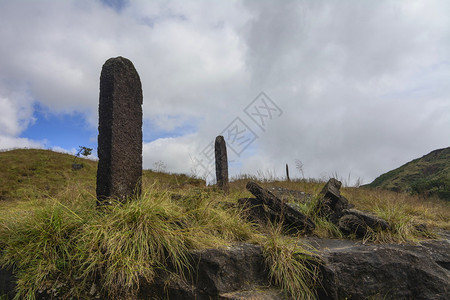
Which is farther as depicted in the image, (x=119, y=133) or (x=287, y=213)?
(x=287, y=213)

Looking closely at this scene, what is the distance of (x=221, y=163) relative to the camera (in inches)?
380

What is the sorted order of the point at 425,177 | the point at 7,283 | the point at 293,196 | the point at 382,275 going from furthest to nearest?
1. the point at 425,177
2. the point at 293,196
3. the point at 382,275
4. the point at 7,283

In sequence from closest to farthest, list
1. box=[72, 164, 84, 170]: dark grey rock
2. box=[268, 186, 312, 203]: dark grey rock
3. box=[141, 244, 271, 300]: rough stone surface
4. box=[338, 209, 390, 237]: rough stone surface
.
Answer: box=[141, 244, 271, 300]: rough stone surface < box=[338, 209, 390, 237]: rough stone surface < box=[268, 186, 312, 203]: dark grey rock < box=[72, 164, 84, 170]: dark grey rock

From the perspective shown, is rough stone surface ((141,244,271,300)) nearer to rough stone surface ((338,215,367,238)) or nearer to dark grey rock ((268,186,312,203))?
rough stone surface ((338,215,367,238))

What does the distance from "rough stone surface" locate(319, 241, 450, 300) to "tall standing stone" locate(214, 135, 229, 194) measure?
5.43m

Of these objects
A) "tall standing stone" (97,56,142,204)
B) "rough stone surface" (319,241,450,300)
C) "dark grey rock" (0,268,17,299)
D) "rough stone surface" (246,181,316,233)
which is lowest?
"rough stone surface" (319,241,450,300)

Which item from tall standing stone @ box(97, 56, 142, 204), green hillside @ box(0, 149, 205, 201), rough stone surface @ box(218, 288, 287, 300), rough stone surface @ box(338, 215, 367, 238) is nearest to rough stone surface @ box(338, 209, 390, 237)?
rough stone surface @ box(338, 215, 367, 238)

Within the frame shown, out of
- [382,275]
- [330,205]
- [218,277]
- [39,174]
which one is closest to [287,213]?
[330,205]

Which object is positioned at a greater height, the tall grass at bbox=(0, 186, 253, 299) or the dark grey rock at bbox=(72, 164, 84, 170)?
the dark grey rock at bbox=(72, 164, 84, 170)

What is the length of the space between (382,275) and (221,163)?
→ 6.22m

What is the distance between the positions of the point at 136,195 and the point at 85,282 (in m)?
1.96

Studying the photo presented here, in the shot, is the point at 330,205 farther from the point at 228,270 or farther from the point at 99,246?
the point at 99,246

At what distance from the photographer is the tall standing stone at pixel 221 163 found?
9508 mm

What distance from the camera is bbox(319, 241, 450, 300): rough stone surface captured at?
12.6 ft
